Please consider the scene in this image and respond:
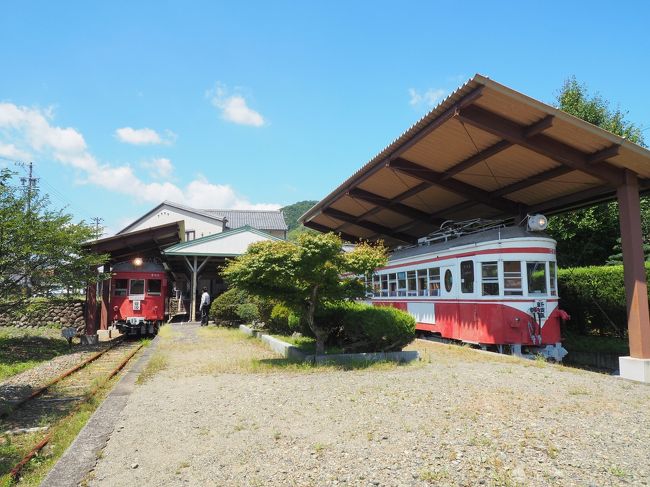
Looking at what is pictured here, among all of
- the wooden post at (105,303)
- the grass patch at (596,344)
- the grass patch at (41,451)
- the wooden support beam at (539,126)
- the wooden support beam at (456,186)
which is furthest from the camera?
the wooden post at (105,303)

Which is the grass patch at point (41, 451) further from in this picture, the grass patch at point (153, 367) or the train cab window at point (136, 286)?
the train cab window at point (136, 286)

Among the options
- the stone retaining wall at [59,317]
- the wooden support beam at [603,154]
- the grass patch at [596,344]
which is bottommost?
the grass patch at [596,344]

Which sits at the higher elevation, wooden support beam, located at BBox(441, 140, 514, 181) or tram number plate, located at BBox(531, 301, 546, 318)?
wooden support beam, located at BBox(441, 140, 514, 181)

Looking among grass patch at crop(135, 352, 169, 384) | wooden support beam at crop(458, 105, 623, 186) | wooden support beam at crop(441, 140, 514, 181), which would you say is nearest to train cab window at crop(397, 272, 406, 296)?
wooden support beam at crop(441, 140, 514, 181)

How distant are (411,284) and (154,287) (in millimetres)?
10044

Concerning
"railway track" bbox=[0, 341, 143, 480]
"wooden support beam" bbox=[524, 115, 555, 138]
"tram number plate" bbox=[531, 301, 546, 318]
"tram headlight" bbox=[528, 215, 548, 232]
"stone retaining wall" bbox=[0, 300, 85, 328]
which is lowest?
"railway track" bbox=[0, 341, 143, 480]

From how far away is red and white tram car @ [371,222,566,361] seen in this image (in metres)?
11.1

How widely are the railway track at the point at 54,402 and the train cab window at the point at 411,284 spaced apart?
27.6ft

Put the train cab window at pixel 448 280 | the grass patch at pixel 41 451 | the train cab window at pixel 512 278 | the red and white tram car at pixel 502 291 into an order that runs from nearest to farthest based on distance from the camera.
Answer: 1. the grass patch at pixel 41 451
2. the red and white tram car at pixel 502 291
3. the train cab window at pixel 512 278
4. the train cab window at pixel 448 280

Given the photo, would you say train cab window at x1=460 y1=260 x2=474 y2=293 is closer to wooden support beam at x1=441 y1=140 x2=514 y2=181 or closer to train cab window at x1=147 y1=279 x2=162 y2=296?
wooden support beam at x1=441 y1=140 x2=514 y2=181

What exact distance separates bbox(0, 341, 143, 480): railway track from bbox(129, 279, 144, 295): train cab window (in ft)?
20.2

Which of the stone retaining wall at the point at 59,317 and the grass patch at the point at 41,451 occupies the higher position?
the stone retaining wall at the point at 59,317

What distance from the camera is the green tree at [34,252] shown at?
902 centimetres

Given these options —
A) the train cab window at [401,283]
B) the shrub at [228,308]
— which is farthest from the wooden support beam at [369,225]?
the shrub at [228,308]
